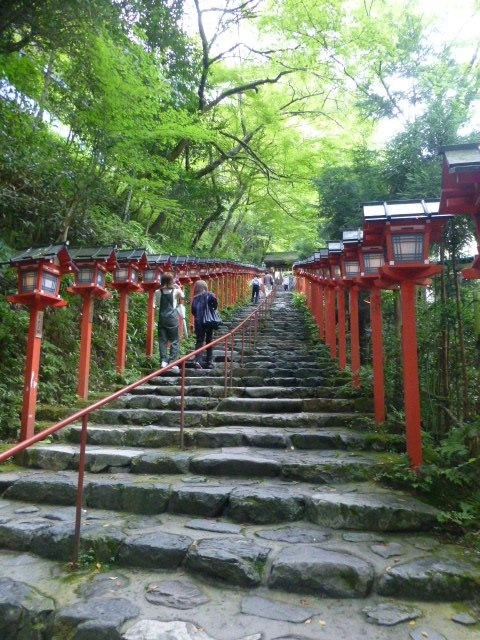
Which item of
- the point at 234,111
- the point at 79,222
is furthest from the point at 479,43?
the point at 79,222

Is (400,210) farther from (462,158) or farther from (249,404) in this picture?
(249,404)

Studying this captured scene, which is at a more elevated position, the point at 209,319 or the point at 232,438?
the point at 209,319

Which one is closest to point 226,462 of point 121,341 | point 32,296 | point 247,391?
point 247,391

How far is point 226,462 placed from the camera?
425cm

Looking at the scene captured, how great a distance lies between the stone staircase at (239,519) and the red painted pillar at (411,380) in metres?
0.36

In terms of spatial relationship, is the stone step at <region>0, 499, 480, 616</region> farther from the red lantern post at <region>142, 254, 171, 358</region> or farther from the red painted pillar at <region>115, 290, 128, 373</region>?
the red lantern post at <region>142, 254, 171, 358</region>

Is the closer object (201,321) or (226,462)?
(226,462)

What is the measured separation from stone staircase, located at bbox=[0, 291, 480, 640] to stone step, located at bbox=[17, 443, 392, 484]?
0.5 inches

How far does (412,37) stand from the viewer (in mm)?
9250

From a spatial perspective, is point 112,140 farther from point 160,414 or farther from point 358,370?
point 358,370

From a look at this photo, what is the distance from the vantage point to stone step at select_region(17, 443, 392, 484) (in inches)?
160

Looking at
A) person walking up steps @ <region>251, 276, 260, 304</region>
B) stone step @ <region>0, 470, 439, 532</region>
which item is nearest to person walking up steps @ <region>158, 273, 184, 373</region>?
stone step @ <region>0, 470, 439, 532</region>

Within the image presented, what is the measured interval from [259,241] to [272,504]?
3558 centimetres

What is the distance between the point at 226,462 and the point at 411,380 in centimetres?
193
